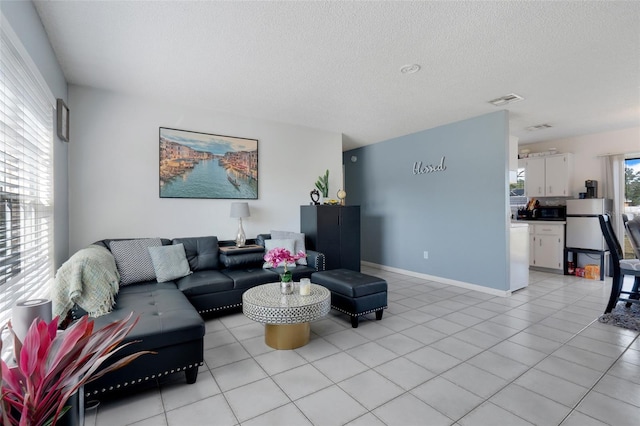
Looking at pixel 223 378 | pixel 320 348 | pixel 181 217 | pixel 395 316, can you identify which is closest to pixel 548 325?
pixel 395 316

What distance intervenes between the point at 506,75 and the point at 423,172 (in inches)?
89.1

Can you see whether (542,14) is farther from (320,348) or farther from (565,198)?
(565,198)

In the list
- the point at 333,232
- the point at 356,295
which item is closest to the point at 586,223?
the point at 333,232

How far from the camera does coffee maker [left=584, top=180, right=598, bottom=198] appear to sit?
5379mm

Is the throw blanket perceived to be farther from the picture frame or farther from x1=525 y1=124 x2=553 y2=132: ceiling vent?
x1=525 y1=124 x2=553 y2=132: ceiling vent

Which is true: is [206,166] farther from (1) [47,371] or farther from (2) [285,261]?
(1) [47,371]

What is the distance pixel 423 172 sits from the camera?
5.23 meters

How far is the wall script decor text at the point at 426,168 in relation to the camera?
4938mm

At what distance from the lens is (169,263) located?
332 cm

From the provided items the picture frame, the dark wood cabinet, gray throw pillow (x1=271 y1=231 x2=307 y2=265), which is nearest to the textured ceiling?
the picture frame

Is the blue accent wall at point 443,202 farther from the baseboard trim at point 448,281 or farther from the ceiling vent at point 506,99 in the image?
the ceiling vent at point 506,99

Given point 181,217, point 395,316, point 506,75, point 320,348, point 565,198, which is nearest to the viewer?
point 320,348

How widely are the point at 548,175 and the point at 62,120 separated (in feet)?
24.7

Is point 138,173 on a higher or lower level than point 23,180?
higher
